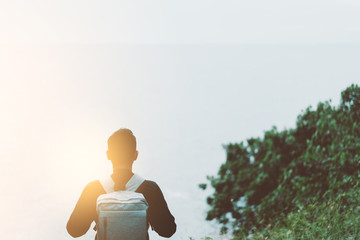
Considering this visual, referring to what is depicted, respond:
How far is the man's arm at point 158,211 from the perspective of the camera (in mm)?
2722

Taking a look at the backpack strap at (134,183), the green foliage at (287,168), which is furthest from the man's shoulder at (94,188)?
the green foliage at (287,168)

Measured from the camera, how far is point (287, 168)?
9.81 m

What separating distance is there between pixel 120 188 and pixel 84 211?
0.75 ft

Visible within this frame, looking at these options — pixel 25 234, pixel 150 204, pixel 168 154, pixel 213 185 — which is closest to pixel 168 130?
pixel 168 154

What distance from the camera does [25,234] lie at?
1412cm

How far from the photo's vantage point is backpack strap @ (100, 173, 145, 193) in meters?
2.70

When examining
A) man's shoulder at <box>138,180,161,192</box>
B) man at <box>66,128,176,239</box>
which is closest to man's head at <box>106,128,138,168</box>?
man at <box>66,128,176,239</box>

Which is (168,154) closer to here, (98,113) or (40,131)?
(40,131)

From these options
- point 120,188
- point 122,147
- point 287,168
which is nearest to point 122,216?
point 120,188

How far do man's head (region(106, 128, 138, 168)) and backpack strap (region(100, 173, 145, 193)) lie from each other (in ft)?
0.27

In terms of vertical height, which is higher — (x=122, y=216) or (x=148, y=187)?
(x=148, y=187)

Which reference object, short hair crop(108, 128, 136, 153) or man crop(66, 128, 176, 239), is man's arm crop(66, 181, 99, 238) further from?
short hair crop(108, 128, 136, 153)

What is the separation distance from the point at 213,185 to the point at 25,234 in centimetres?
617

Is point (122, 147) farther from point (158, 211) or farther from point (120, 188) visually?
point (158, 211)
